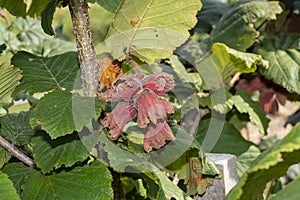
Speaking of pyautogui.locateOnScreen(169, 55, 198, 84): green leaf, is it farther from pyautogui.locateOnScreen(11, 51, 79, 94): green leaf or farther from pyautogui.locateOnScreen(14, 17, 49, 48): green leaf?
pyautogui.locateOnScreen(14, 17, 49, 48): green leaf

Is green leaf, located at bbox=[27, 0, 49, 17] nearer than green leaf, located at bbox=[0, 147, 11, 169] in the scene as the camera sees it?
No

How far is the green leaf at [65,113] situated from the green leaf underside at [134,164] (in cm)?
5

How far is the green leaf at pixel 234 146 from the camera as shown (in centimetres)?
111

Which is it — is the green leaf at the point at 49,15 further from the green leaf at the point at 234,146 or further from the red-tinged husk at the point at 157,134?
the green leaf at the point at 234,146

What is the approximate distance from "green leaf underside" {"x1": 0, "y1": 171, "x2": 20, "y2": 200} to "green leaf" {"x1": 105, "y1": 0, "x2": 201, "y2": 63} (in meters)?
0.22

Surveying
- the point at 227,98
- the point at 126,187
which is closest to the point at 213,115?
the point at 227,98

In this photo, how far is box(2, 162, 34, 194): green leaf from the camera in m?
0.79

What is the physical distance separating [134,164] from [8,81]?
0.20 meters

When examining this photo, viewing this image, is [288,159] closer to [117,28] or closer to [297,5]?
[117,28]

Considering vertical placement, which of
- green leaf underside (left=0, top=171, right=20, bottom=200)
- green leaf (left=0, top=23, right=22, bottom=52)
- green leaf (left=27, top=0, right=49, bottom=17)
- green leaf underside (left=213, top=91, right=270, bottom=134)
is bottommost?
green leaf underside (left=213, top=91, right=270, bottom=134)

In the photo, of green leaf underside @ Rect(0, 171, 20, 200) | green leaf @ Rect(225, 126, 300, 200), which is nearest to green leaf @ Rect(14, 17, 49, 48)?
green leaf underside @ Rect(0, 171, 20, 200)

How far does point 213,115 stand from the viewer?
1094 millimetres

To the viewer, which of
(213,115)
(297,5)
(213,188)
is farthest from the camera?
(297,5)

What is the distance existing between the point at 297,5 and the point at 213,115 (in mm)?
640
